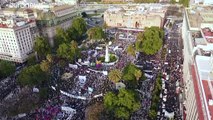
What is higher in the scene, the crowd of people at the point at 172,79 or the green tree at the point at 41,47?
the green tree at the point at 41,47

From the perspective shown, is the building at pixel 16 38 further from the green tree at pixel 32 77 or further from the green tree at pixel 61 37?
the green tree at pixel 32 77

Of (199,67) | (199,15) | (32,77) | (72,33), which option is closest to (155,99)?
(199,67)

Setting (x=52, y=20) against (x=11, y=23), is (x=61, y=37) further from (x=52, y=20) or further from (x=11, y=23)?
(x=11, y=23)

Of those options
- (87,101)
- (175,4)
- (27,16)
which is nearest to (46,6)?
(27,16)

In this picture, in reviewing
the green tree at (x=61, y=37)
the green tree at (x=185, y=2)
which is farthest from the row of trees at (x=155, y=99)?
the green tree at (x=185, y=2)

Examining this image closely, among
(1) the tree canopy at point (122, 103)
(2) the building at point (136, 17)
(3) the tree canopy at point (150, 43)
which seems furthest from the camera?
(2) the building at point (136, 17)

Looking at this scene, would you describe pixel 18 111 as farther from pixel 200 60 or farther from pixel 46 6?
pixel 46 6

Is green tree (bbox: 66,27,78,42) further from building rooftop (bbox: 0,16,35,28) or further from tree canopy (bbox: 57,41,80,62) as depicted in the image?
tree canopy (bbox: 57,41,80,62)
